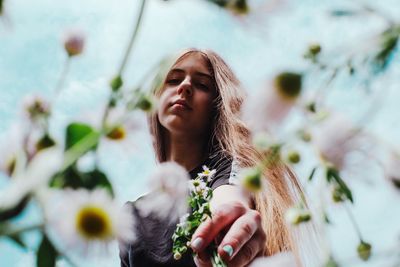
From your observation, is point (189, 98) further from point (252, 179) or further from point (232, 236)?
point (252, 179)

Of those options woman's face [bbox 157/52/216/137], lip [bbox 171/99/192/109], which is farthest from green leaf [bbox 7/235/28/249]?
lip [bbox 171/99/192/109]

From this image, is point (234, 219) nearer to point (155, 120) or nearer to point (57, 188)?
point (57, 188)

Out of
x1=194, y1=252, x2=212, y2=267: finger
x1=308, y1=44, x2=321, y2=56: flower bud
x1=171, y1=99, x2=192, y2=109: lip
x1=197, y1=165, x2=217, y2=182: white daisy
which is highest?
x1=308, y1=44, x2=321, y2=56: flower bud

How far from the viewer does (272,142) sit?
254 mm

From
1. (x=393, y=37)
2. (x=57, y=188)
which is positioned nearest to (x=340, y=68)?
(x=393, y=37)

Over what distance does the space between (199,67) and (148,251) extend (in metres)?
0.44

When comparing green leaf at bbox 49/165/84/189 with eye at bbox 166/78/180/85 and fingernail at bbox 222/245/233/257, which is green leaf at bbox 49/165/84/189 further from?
eye at bbox 166/78/180/85

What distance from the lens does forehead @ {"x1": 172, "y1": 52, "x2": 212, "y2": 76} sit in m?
1.20

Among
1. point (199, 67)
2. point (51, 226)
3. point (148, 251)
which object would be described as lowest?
point (148, 251)

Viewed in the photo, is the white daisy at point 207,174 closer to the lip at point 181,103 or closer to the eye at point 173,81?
the lip at point 181,103

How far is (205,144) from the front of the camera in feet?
3.85

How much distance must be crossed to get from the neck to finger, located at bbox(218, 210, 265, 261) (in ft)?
2.17

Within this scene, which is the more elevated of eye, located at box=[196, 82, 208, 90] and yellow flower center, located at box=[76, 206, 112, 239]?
yellow flower center, located at box=[76, 206, 112, 239]

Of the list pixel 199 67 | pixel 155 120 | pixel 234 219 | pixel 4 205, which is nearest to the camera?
pixel 4 205
